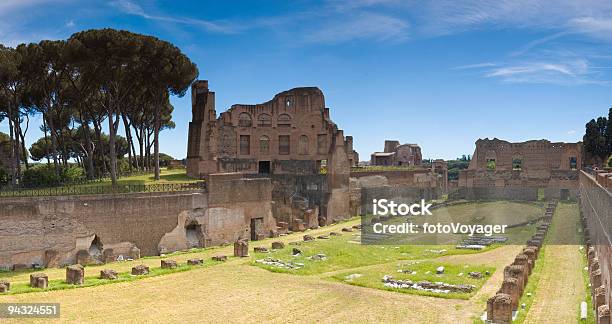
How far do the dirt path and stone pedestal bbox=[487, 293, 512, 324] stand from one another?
2.18 ft

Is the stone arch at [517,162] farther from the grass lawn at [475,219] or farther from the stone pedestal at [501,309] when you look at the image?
the stone pedestal at [501,309]

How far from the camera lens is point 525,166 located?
4638 cm

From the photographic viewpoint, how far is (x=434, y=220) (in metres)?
32.6

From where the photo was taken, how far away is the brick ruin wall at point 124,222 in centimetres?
2005

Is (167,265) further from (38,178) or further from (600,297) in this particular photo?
(600,297)

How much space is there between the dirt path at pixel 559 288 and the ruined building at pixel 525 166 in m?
20.5

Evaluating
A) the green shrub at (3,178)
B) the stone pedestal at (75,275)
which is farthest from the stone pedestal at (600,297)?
the green shrub at (3,178)

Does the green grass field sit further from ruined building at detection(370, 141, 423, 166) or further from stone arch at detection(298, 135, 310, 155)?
ruined building at detection(370, 141, 423, 166)

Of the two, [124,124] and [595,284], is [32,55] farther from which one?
[595,284]

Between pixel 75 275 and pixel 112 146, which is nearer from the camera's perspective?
pixel 75 275

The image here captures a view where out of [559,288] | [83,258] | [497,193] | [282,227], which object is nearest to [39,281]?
[83,258]

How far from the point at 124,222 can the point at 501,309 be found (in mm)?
15753

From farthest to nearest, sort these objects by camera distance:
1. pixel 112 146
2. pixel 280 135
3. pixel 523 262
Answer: pixel 280 135 < pixel 112 146 < pixel 523 262

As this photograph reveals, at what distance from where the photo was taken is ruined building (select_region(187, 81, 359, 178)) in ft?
116
